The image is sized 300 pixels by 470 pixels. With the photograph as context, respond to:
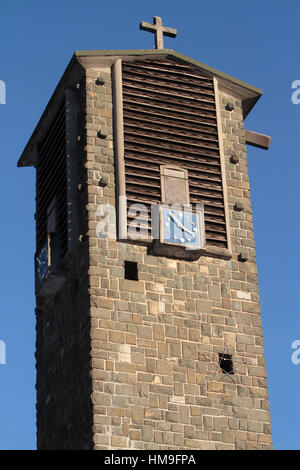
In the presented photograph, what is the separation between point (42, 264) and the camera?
32.0 m

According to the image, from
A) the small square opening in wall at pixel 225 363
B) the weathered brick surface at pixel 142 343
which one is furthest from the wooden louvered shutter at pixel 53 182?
the small square opening in wall at pixel 225 363

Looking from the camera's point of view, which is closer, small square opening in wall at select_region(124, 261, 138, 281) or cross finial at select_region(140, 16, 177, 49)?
small square opening in wall at select_region(124, 261, 138, 281)

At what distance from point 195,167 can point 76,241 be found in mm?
3361

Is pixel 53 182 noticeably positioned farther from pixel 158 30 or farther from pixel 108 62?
pixel 158 30

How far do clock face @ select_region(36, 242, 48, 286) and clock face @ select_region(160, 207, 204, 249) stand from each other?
9.61ft

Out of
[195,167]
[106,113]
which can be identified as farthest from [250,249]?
[106,113]

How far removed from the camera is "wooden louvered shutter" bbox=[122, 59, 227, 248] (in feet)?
103

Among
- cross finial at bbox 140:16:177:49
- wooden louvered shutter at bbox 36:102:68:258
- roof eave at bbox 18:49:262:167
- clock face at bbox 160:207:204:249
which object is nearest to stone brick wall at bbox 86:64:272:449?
clock face at bbox 160:207:204:249

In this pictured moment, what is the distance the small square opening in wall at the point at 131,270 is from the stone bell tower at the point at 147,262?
0.03m

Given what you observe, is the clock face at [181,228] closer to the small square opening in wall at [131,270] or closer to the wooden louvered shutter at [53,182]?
the small square opening in wall at [131,270]

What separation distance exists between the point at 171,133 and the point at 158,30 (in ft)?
9.90

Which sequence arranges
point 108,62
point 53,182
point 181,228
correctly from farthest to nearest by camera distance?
point 53,182, point 108,62, point 181,228

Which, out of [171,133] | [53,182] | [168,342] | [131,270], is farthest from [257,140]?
[168,342]

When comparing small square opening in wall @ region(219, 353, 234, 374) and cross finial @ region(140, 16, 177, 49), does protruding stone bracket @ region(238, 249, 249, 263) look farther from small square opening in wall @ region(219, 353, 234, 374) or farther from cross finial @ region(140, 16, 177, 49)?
cross finial @ region(140, 16, 177, 49)
